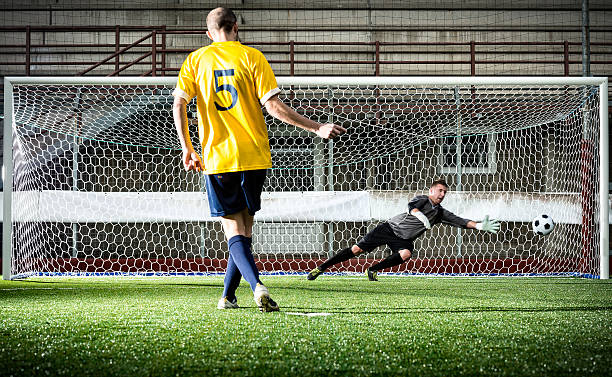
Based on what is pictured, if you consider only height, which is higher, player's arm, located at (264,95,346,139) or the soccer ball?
player's arm, located at (264,95,346,139)

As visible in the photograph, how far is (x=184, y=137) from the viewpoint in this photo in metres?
3.23

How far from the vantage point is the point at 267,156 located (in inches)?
127

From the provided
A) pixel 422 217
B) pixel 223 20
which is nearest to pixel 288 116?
pixel 223 20

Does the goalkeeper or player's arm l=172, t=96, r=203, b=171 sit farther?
the goalkeeper

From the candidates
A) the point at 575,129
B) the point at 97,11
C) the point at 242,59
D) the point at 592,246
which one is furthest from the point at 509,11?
the point at 242,59

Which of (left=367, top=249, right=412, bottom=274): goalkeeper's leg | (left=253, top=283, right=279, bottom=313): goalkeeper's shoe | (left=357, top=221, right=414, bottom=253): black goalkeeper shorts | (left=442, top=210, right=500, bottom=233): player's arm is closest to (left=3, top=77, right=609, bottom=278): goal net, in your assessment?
(left=442, top=210, right=500, bottom=233): player's arm

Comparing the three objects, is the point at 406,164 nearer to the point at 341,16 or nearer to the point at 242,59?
the point at 341,16

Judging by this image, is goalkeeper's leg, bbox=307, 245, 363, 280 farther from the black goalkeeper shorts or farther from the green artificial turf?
the green artificial turf

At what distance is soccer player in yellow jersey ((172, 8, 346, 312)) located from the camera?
3.16 m

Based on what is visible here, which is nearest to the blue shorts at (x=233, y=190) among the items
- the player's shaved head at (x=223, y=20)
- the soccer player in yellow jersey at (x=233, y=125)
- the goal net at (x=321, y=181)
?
the soccer player in yellow jersey at (x=233, y=125)

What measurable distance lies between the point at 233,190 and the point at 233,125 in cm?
32


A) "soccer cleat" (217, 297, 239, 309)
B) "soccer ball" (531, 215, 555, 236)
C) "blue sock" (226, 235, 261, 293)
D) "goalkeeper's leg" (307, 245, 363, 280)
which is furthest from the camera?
"soccer ball" (531, 215, 555, 236)

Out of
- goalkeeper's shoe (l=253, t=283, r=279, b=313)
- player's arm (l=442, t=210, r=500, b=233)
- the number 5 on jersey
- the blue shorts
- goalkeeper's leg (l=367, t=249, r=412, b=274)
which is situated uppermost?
the number 5 on jersey

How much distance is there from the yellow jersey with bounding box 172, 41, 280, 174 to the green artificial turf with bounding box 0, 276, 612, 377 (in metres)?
0.75
